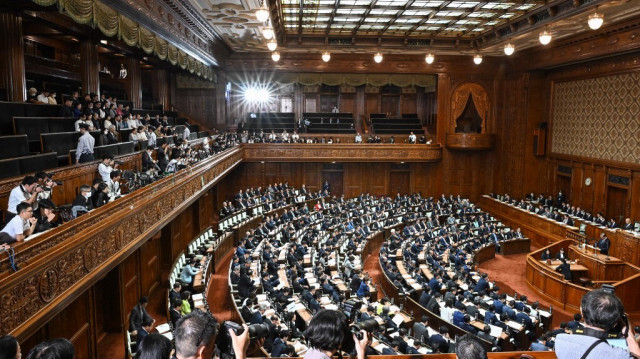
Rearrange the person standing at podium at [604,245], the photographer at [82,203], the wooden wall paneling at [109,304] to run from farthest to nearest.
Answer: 1. the person standing at podium at [604,245]
2. the wooden wall paneling at [109,304]
3. the photographer at [82,203]

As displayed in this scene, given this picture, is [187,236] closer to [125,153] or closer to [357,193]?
[125,153]

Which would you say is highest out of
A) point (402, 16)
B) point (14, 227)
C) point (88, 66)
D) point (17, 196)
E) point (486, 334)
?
point (402, 16)

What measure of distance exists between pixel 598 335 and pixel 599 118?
18.8m

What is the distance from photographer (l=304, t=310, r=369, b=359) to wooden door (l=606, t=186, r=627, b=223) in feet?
59.7

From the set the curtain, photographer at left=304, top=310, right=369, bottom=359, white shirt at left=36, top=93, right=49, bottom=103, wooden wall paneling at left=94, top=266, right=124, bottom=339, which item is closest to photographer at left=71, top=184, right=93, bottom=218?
the curtain

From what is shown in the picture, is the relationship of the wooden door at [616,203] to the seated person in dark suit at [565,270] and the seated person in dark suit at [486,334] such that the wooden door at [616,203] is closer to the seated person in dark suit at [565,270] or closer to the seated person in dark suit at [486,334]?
the seated person in dark suit at [565,270]

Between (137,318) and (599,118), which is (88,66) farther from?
(599,118)

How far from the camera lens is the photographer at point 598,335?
240cm

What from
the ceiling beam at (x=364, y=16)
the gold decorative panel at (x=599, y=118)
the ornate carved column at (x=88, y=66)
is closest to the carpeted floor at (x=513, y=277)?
the gold decorative panel at (x=599, y=118)

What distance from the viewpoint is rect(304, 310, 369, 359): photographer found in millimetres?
2436

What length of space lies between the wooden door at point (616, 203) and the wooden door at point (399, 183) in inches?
369

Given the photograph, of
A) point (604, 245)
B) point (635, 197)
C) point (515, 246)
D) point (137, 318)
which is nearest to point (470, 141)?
point (515, 246)

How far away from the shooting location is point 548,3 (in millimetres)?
14719

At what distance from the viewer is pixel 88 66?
11.5 metres
